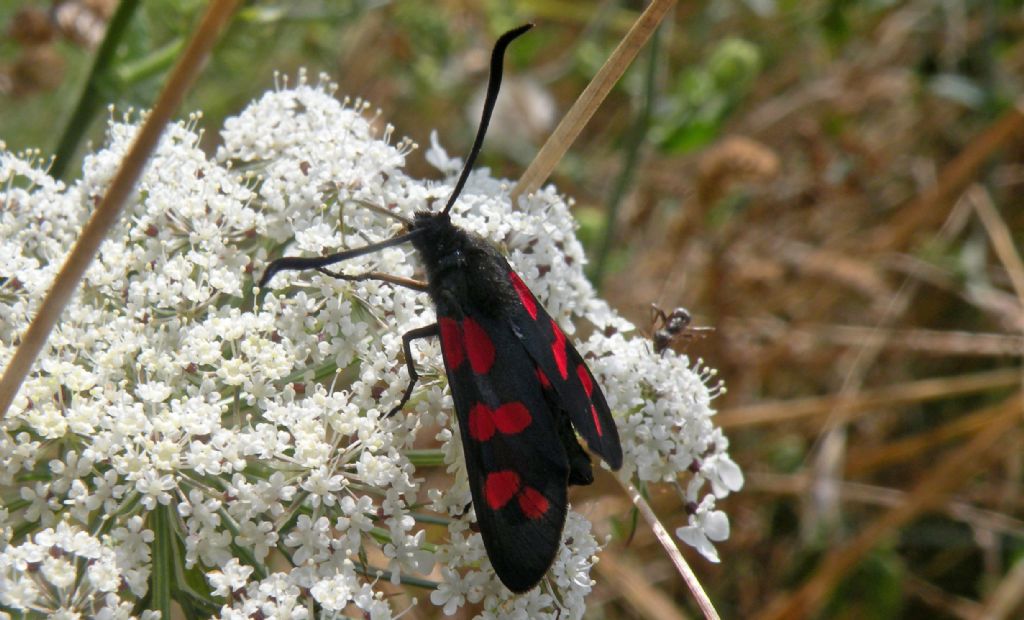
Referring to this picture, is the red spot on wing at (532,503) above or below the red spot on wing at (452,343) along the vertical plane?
below

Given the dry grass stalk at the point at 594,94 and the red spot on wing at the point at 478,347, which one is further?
the dry grass stalk at the point at 594,94

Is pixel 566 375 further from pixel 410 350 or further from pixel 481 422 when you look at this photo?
pixel 410 350

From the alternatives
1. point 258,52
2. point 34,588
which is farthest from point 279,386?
point 258,52

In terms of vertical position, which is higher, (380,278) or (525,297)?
(380,278)

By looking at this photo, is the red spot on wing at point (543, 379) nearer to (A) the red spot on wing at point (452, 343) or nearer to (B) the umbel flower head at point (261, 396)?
(A) the red spot on wing at point (452, 343)

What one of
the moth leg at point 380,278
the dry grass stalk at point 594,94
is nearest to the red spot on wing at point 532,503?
the moth leg at point 380,278

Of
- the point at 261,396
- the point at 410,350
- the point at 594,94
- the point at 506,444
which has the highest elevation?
the point at 594,94

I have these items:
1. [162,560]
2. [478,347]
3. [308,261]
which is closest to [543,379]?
[478,347]
